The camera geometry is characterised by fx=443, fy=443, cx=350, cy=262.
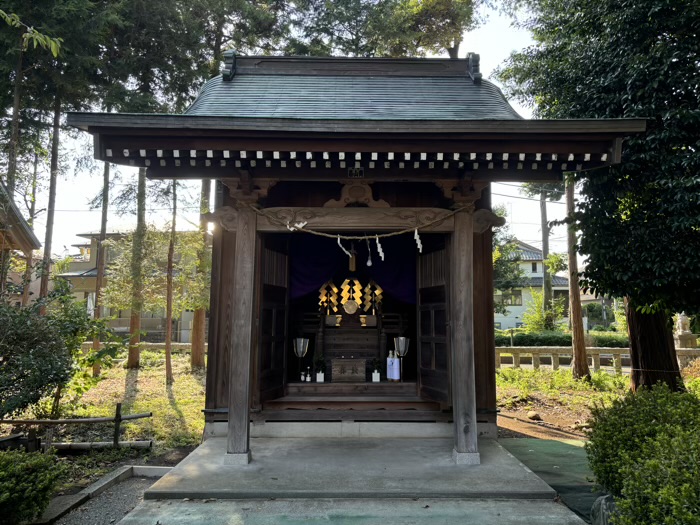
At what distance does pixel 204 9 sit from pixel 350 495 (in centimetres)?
1340

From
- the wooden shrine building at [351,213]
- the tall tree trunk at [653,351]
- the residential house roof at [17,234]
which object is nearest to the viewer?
the wooden shrine building at [351,213]

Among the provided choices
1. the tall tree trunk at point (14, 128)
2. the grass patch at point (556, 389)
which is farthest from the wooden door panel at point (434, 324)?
the tall tree trunk at point (14, 128)

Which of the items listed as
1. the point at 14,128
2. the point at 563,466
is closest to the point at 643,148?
the point at 563,466

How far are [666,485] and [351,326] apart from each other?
5.02m

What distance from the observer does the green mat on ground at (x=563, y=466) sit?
4.38 meters

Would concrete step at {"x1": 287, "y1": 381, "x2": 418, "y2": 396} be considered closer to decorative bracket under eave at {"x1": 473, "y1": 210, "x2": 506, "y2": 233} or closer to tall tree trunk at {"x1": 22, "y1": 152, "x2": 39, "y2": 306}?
decorative bracket under eave at {"x1": 473, "y1": 210, "x2": 506, "y2": 233}

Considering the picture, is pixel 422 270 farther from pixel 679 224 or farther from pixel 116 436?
pixel 116 436

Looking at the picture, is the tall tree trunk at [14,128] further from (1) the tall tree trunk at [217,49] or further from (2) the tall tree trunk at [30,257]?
(1) the tall tree trunk at [217,49]

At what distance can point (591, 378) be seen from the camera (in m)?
11.4

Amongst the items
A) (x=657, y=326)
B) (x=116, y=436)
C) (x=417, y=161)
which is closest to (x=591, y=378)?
(x=657, y=326)

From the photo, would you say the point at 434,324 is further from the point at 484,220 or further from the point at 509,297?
→ the point at 509,297

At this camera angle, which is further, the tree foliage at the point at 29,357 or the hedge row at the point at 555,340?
the hedge row at the point at 555,340

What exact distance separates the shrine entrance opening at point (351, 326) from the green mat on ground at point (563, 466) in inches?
51.6

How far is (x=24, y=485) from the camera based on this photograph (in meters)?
3.63
